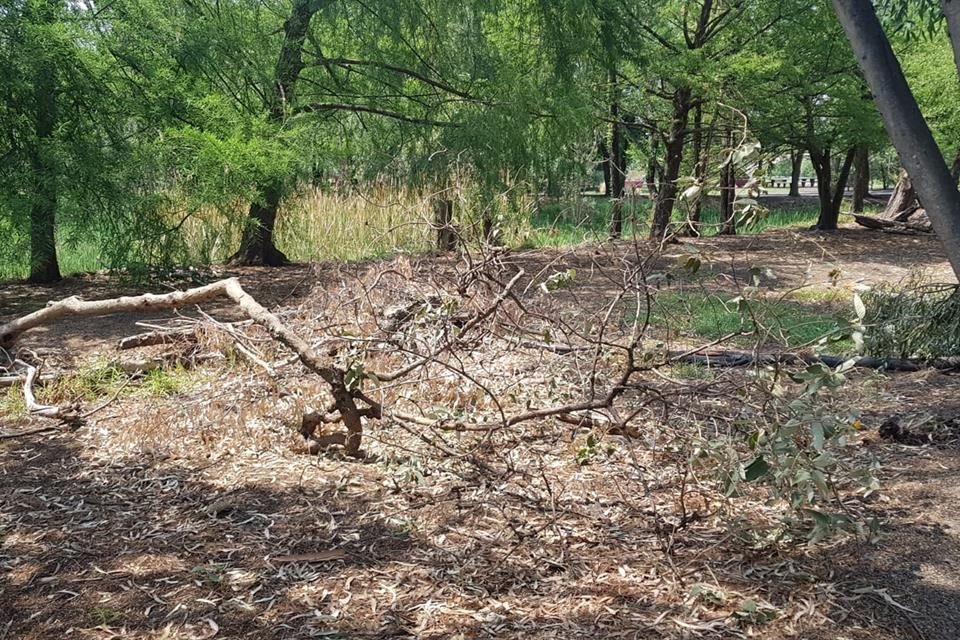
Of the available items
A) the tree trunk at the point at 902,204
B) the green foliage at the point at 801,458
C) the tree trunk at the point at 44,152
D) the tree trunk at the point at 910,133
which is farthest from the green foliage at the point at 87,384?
the tree trunk at the point at 902,204

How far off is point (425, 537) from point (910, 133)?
7.63ft

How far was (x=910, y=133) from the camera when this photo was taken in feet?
10.2

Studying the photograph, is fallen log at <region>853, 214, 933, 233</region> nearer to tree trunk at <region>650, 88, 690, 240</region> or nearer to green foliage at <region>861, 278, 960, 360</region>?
tree trunk at <region>650, 88, 690, 240</region>

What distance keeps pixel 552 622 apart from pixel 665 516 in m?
0.91

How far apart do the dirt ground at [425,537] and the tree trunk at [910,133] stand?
1.40 ft

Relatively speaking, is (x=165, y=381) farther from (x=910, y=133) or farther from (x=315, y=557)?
(x=910, y=133)

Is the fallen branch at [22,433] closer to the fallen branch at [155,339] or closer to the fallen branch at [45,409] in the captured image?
the fallen branch at [45,409]

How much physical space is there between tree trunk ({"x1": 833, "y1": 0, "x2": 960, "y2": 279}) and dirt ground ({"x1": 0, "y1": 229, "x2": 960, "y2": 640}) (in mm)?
427

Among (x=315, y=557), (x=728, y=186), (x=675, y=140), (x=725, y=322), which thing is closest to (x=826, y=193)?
(x=675, y=140)

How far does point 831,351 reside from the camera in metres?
6.12

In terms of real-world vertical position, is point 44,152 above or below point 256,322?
above

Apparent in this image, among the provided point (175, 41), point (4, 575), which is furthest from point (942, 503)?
point (175, 41)

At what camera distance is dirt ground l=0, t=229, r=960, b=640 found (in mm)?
2523

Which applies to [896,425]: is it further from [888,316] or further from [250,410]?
[250,410]
